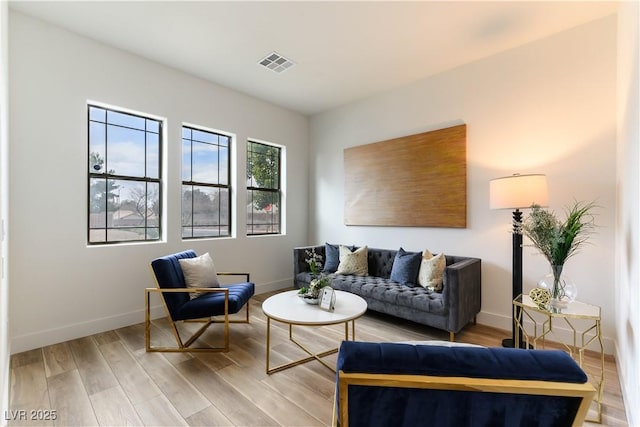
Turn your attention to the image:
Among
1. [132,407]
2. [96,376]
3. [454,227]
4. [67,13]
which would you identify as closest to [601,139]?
[454,227]

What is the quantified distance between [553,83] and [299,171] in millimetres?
3481

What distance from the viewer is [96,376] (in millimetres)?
2154

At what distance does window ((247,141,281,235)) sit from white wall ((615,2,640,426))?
13.0 ft

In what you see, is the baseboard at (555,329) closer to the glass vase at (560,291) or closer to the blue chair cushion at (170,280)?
the glass vase at (560,291)

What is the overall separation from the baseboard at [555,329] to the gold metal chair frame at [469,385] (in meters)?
1.86

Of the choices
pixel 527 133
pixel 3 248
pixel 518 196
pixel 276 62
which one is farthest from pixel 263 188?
pixel 527 133

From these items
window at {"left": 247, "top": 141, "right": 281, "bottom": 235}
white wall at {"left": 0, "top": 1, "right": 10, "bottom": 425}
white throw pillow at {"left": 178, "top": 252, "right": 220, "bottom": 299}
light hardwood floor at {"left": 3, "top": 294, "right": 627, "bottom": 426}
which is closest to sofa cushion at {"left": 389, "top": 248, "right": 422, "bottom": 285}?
light hardwood floor at {"left": 3, "top": 294, "right": 627, "bottom": 426}

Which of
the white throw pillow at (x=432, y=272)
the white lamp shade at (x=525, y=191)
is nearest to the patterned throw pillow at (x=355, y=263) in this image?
the white throw pillow at (x=432, y=272)

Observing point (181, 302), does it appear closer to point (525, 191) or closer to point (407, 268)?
point (407, 268)

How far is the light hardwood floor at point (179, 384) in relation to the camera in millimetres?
1744

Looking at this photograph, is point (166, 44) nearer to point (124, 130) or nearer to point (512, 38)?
point (124, 130)

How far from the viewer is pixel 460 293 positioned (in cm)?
269

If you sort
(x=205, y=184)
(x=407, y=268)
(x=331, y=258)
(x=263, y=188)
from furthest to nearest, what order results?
1. (x=263, y=188)
2. (x=331, y=258)
3. (x=205, y=184)
4. (x=407, y=268)

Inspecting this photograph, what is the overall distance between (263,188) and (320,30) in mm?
2487
